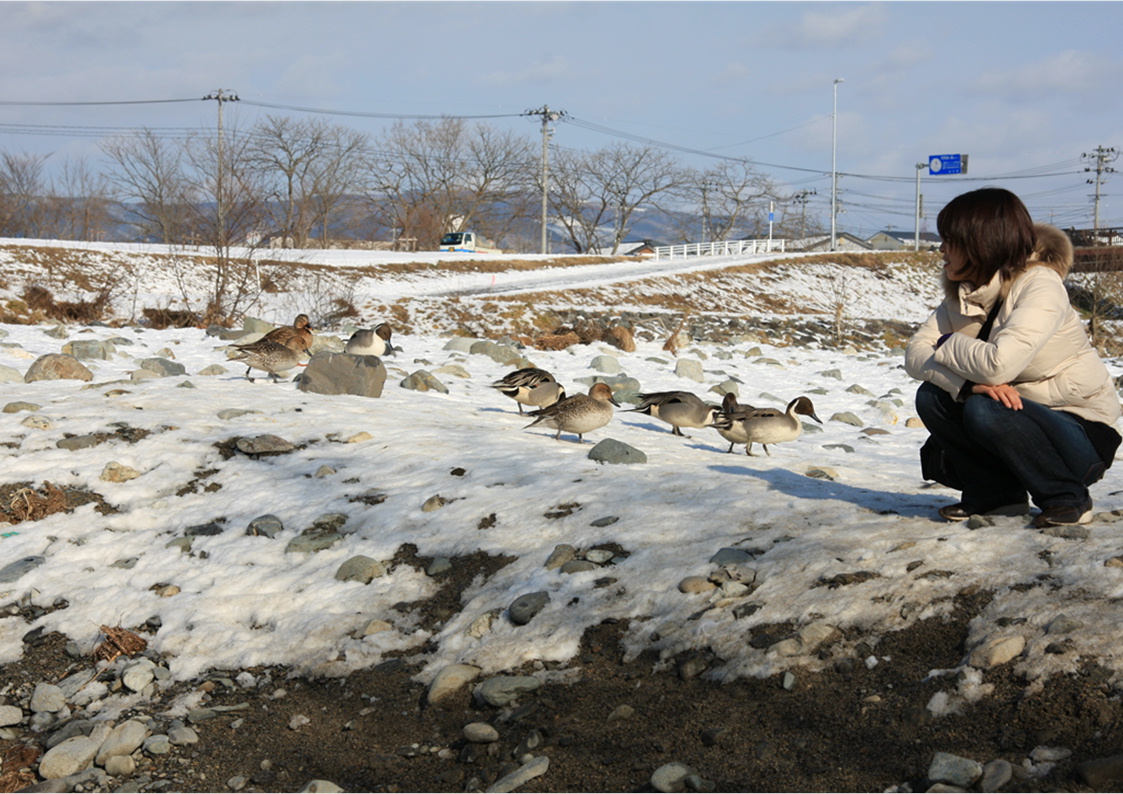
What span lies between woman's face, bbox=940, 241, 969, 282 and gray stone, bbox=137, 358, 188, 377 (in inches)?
341

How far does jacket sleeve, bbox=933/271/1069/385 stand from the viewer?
367 centimetres

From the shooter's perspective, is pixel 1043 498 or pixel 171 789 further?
pixel 1043 498

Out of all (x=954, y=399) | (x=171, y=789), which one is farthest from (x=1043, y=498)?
(x=171, y=789)

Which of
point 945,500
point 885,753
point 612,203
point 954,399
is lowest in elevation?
point 885,753

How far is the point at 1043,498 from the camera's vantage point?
3947 mm

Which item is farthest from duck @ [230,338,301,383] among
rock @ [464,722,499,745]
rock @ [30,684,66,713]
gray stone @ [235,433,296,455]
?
rock @ [464,722,499,745]

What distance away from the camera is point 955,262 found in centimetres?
386

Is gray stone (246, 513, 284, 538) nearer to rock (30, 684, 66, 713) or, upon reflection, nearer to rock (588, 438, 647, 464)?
rock (30, 684, 66, 713)

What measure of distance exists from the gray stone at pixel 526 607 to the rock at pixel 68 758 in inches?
69.6

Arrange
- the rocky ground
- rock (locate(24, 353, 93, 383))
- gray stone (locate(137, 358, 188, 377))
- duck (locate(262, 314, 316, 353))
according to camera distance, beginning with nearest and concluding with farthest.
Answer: the rocky ground, rock (locate(24, 353, 93, 383)), gray stone (locate(137, 358, 188, 377)), duck (locate(262, 314, 316, 353))

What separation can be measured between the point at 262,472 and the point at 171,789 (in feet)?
10.8

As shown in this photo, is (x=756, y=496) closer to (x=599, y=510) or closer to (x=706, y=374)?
(x=599, y=510)

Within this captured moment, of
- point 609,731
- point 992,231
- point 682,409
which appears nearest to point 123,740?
point 609,731

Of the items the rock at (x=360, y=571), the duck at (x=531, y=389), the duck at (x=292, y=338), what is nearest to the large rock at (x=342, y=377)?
the duck at (x=292, y=338)
